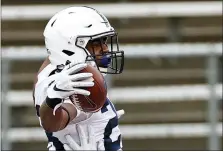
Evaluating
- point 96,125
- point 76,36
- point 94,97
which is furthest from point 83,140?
point 76,36

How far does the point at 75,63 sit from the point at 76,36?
8.8 inches

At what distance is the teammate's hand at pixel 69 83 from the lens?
8.39ft

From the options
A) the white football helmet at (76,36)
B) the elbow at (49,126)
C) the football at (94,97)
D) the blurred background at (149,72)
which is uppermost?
the white football helmet at (76,36)

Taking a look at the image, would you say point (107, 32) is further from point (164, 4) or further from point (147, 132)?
point (164, 4)

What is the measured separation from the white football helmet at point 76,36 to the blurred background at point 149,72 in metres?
1.82

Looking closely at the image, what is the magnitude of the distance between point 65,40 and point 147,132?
289 cm

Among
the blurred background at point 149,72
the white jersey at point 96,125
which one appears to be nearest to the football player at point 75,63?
the white jersey at point 96,125

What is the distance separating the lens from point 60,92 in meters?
2.58

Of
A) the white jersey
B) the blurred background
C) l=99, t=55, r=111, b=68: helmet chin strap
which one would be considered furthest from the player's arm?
the blurred background

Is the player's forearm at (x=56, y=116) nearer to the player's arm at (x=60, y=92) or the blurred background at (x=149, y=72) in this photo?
the player's arm at (x=60, y=92)

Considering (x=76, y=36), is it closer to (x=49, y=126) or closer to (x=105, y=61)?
(x=105, y=61)

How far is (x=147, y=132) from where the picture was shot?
5.69m

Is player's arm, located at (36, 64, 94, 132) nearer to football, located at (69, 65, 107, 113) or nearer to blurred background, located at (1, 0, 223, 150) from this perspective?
football, located at (69, 65, 107, 113)

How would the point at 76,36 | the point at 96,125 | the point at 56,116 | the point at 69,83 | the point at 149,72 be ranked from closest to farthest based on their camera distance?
the point at 69,83, the point at 56,116, the point at 76,36, the point at 96,125, the point at 149,72
